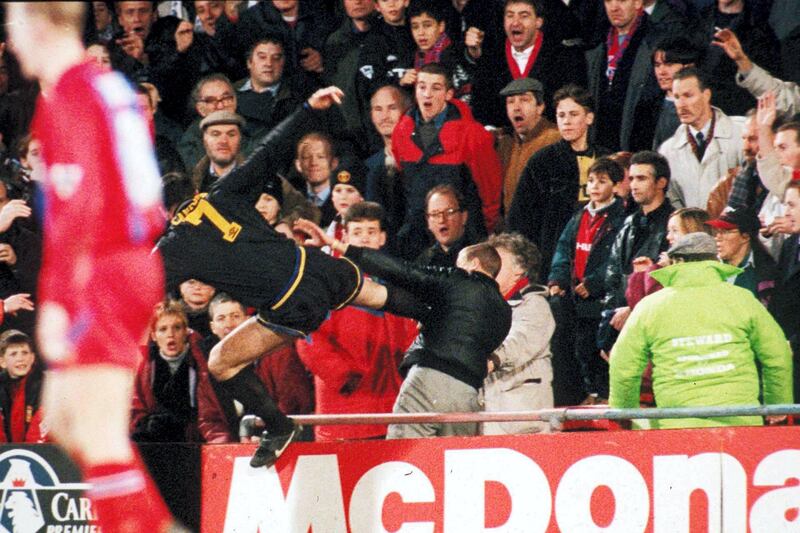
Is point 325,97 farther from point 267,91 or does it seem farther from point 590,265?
point 267,91

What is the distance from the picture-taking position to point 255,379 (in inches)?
281

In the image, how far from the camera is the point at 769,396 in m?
6.59

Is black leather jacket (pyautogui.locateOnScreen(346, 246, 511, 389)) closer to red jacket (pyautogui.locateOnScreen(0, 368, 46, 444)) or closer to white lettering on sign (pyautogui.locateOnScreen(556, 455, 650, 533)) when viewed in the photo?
white lettering on sign (pyautogui.locateOnScreen(556, 455, 650, 533))

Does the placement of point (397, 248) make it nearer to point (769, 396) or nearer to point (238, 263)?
point (238, 263)

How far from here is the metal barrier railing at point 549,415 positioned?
5859 mm

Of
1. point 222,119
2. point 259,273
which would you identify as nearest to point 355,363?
point 259,273

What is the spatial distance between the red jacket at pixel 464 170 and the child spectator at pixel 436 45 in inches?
33.5

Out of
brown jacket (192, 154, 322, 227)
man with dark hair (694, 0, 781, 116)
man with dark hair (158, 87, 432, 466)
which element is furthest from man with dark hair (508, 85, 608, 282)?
man with dark hair (158, 87, 432, 466)

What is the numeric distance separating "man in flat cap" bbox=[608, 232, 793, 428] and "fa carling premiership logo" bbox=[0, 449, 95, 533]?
2.74 metres

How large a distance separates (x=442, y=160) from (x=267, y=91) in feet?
6.49

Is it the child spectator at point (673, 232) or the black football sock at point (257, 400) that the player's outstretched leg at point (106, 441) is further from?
the child spectator at point (673, 232)

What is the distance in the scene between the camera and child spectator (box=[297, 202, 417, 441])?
25.6ft

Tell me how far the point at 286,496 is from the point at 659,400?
6.02 ft

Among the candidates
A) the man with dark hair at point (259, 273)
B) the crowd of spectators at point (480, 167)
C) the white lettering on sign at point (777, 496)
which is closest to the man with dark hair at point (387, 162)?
the crowd of spectators at point (480, 167)
